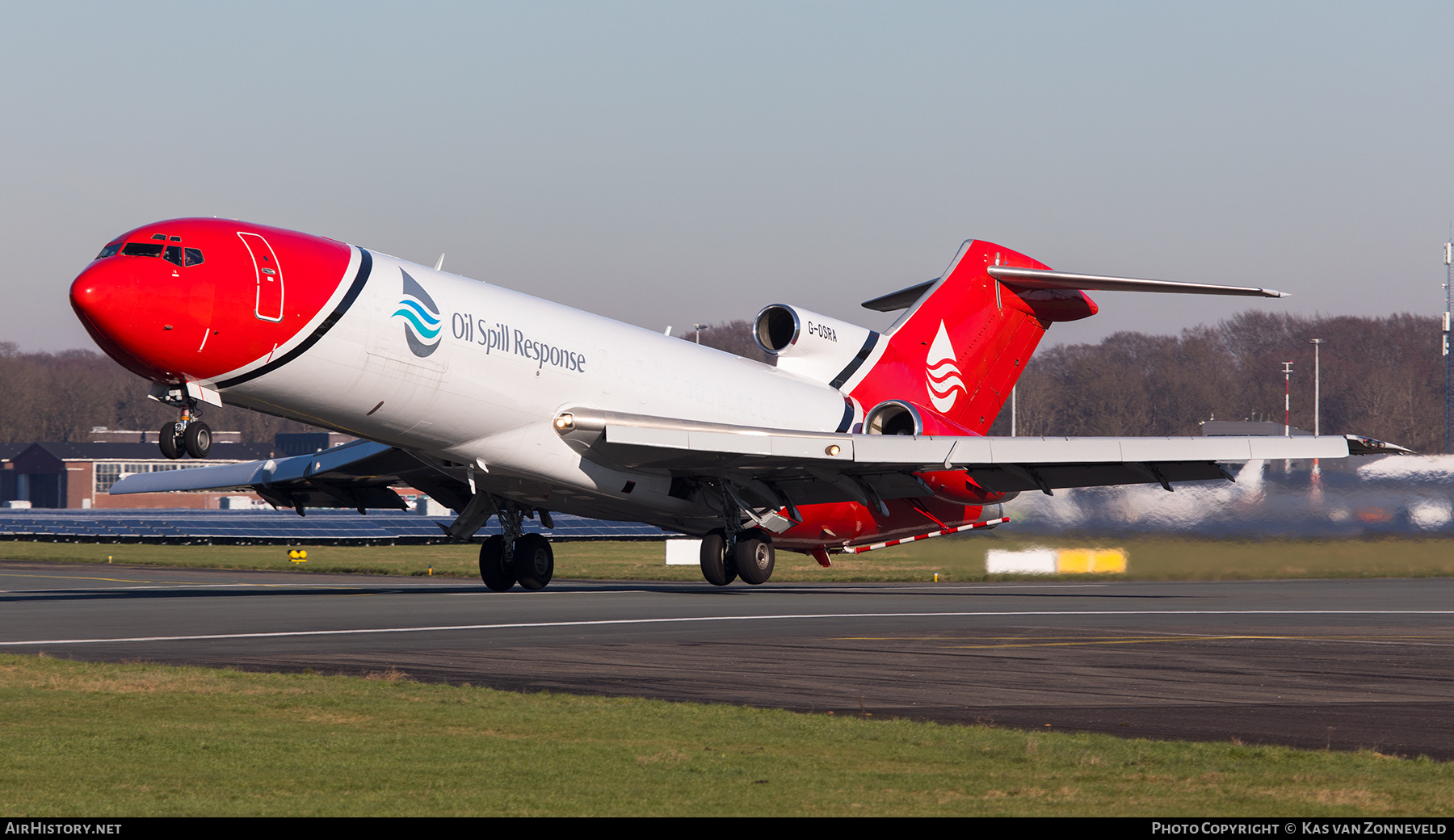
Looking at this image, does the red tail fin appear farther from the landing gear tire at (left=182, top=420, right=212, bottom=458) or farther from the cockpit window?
the cockpit window

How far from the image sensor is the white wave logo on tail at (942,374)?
1332 inches

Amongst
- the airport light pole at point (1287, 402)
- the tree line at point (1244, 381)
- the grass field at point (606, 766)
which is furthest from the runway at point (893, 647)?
the tree line at point (1244, 381)

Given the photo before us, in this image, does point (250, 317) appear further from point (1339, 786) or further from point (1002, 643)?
point (1339, 786)

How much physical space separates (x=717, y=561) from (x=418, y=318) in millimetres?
8526

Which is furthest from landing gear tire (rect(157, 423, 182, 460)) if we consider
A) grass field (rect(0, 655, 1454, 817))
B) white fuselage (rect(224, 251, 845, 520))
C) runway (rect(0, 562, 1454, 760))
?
grass field (rect(0, 655, 1454, 817))

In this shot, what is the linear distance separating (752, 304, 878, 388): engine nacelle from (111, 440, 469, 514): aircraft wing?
7684mm

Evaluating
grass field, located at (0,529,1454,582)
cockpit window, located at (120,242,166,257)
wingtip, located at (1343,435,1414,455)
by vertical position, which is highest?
cockpit window, located at (120,242,166,257)

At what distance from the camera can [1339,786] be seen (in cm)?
808

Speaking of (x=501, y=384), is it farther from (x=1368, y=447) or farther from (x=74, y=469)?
(x=74, y=469)

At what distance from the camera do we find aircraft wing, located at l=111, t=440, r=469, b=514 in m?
29.4

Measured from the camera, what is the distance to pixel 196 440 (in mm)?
20562

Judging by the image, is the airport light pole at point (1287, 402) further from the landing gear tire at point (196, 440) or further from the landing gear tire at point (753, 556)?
the landing gear tire at point (196, 440)

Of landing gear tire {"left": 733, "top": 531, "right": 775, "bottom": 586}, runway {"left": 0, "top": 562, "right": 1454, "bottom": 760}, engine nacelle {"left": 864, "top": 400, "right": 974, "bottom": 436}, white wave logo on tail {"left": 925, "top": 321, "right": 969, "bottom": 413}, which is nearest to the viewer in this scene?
runway {"left": 0, "top": 562, "right": 1454, "bottom": 760}

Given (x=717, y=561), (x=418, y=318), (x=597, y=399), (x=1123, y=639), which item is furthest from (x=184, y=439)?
(x=1123, y=639)
